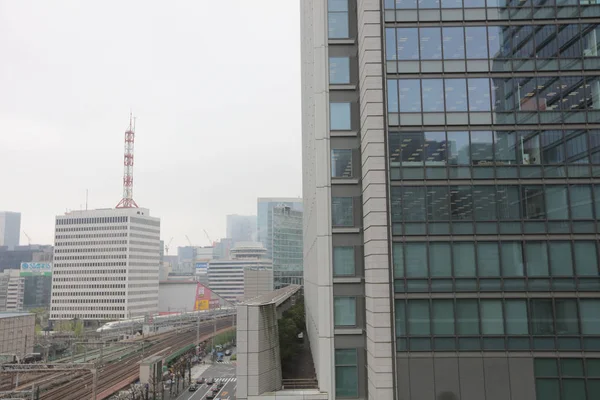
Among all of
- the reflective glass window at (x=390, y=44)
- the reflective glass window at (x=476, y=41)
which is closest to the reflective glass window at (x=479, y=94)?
the reflective glass window at (x=476, y=41)

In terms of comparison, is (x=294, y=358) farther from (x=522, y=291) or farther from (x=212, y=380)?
(x=212, y=380)

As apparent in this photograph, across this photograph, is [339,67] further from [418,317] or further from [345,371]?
[345,371]

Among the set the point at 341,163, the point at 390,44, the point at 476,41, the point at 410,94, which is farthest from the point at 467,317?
the point at 390,44

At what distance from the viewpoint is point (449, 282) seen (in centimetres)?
2288

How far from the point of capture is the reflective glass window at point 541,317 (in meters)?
22.2

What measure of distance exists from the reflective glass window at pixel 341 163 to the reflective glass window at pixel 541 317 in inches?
450

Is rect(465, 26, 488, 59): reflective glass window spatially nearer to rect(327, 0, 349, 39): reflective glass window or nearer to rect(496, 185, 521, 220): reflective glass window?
rect(496, 185, 521, 220): reflective glass window

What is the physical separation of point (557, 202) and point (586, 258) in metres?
2.90

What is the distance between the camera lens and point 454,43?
24.4 metres

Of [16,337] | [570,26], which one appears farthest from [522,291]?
[16,337]

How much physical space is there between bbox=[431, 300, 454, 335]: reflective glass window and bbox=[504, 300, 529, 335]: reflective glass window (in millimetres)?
2561

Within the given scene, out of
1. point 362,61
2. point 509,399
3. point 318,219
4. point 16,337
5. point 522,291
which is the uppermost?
point 362,61

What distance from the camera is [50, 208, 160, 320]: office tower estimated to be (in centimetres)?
18588

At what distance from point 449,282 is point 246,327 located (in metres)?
11.6
